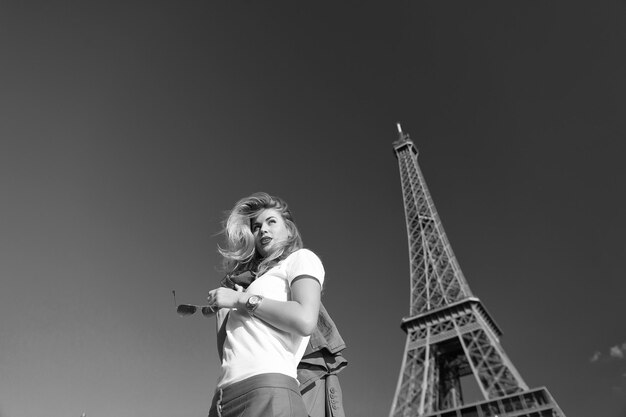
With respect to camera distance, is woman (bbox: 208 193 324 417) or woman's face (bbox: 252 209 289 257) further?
woman's face (bbox: 252 209 289 257)

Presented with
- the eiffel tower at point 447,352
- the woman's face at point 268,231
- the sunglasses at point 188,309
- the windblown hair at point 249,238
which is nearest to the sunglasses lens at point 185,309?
the sunglasses at point 188,309

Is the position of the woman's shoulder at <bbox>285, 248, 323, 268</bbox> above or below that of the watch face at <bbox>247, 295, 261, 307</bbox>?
above

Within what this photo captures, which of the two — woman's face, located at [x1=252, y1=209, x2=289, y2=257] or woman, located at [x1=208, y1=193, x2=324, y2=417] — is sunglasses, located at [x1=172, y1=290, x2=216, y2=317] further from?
woman's face, located at [x1=252, y1=209, x2=289, y2=257]

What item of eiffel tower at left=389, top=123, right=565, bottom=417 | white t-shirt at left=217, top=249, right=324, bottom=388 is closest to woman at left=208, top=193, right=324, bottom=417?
white t-shirt at left=217, top=249, right=324, bottom=388

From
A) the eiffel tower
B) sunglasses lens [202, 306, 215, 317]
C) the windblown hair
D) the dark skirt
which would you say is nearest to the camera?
the dark skirt

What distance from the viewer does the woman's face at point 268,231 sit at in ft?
6.95

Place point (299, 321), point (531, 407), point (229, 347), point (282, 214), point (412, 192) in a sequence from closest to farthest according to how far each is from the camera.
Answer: point (299, 321)
point (229, 347)
point (282, 214)
point (531, 407)
point (412, 192)

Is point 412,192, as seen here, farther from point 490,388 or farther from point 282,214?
point 282,214

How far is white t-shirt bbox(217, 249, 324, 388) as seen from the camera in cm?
154

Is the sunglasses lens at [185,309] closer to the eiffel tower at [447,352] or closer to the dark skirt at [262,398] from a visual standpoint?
the dark skirt at [262,398]

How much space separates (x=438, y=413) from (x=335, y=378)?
2988 cm

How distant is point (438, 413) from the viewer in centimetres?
2805

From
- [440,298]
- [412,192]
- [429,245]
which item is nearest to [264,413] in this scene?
[440,298]

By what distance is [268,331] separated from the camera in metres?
1.64
